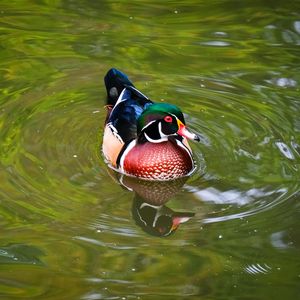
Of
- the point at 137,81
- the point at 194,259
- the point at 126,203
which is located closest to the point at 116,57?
the point at 137,81

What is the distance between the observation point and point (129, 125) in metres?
8.66

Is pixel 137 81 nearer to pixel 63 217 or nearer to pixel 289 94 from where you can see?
pixel 289 94

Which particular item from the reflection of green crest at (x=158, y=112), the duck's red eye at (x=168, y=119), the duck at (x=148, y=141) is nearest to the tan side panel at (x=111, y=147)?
A: the duck at (x=148, y=141)

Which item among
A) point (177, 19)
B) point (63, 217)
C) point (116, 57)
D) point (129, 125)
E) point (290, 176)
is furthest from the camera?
point (177, 19)

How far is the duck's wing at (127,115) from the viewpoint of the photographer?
8.61 m

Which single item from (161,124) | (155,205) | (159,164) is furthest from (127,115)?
(155,205)

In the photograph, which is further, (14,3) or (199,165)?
(14,3)

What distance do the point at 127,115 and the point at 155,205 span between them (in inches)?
46.3

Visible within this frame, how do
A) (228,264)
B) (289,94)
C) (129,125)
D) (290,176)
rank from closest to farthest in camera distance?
1. (228,264)
2. (290,176)
3. (129,125)
4. (289,94)

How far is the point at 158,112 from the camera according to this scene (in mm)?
8180

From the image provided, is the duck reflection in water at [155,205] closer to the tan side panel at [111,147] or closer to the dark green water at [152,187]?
the dark green water at [152,187]

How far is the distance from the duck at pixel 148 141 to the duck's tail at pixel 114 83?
0.94ft

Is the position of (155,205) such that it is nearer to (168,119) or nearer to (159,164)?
(159,164)

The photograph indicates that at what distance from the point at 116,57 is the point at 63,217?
3509 mm
